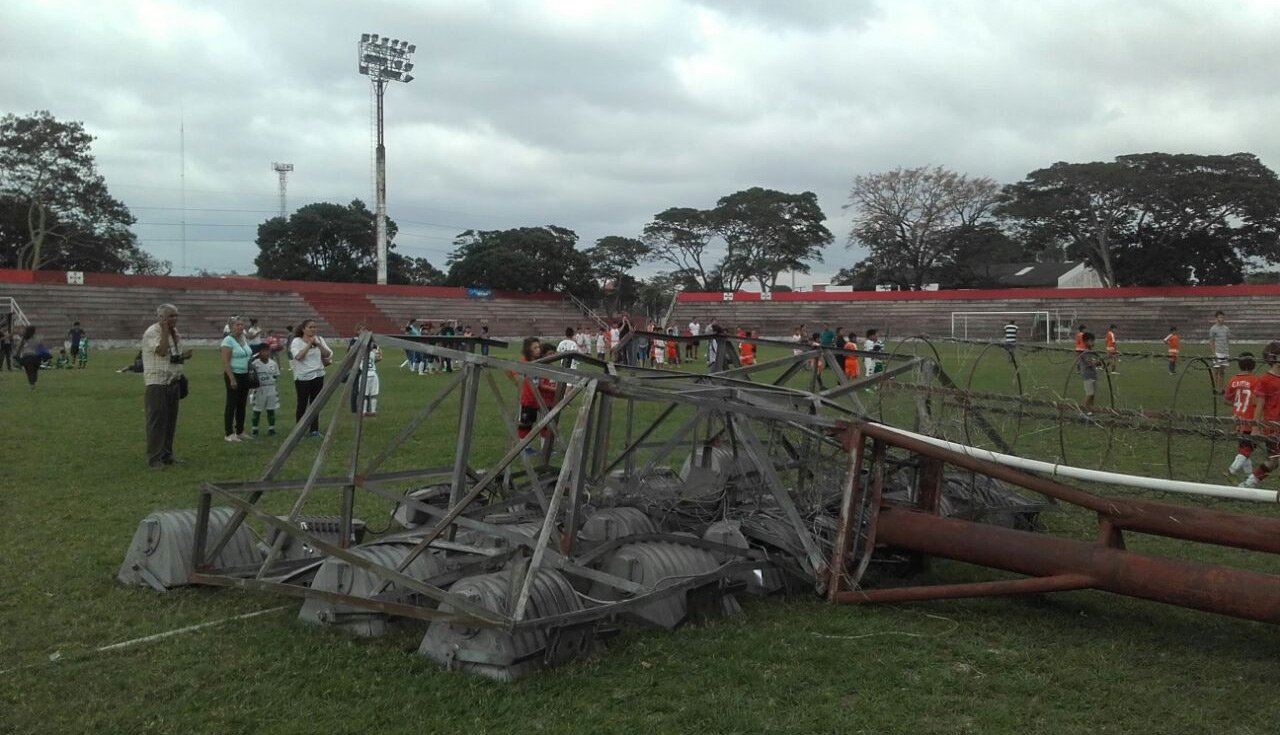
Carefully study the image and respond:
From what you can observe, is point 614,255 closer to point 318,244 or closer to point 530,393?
point 318,244

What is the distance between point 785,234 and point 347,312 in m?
37.5

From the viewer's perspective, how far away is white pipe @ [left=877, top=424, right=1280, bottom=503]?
4359 mm

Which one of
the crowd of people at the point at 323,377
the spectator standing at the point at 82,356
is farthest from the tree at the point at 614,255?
the crowd of people at the point at 323,377

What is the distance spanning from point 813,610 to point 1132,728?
5.84 feet

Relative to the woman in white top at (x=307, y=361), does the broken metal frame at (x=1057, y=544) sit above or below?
below

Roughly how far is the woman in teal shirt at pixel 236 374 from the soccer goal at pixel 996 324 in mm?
42230

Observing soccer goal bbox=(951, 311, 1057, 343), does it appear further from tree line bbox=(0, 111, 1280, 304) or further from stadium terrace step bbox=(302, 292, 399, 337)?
Result: stadium terrace step bbox=(302, 292, 399, 337)

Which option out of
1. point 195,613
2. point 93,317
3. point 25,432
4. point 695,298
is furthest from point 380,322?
point 195,613

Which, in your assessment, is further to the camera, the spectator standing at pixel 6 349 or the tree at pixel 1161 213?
the tree at pixel 1161 213

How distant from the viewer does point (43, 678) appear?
434cm

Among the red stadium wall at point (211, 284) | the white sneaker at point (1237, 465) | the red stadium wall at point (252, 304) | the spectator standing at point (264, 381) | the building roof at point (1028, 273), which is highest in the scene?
the building roof at point (1028, 273)

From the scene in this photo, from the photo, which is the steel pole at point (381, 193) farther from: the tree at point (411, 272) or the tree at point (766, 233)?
the tree at point (766, 233)

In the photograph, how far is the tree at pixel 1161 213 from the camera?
58.8m

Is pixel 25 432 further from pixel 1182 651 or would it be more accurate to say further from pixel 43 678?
pixel 1182 651
